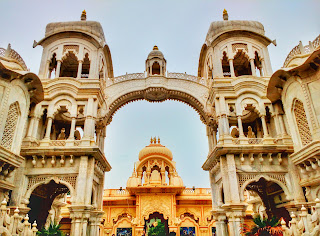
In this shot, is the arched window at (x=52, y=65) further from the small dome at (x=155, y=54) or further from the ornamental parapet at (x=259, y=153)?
the ornamental parapet at (x=259, y=153)

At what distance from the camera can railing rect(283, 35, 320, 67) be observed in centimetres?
1276

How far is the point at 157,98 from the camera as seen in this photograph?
19.0 meters

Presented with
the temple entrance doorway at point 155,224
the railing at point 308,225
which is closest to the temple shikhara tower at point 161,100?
the railing at point 308,225

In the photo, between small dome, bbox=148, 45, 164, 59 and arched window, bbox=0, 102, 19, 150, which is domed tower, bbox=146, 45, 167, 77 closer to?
small dome, bbox=148, 45, 164, 59

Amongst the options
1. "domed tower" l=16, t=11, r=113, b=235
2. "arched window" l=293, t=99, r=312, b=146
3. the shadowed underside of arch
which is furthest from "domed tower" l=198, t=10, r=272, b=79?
"domed tower" l=16, t=11, r=113, b=235

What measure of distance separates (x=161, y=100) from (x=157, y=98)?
41 cm

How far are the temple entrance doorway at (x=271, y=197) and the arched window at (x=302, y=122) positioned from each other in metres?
3.46

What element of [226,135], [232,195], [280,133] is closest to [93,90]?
[226,135]

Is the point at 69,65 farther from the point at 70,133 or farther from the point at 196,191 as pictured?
the point at 196,191

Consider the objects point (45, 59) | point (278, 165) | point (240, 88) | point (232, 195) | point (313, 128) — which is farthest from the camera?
point (45, 59)

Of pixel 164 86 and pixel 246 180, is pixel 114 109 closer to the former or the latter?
pixel 164 86

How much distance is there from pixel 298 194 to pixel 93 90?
1200 centimetres

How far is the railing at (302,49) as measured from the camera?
12762 millimetres

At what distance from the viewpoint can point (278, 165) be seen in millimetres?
13711
